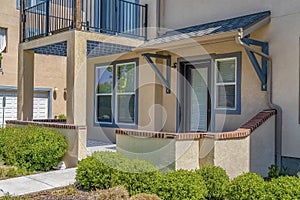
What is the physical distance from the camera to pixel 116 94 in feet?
38.4

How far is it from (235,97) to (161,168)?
323 centimetres

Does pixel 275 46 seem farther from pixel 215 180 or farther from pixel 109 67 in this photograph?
pixel 109 67

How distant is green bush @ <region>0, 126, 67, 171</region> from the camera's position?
25.1 ft

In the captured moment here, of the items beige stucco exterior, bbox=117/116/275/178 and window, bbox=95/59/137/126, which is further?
window, bbox=95/59/137/126

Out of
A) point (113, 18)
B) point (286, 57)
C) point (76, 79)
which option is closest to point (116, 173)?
point (76, 79)

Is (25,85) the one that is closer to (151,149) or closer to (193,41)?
A: (193,41)

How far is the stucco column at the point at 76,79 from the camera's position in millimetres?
8242

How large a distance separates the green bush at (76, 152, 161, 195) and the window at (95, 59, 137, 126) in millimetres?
4891

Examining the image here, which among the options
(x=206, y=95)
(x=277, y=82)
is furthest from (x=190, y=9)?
(x=277, y=82)

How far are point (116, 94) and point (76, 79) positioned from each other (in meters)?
3.53

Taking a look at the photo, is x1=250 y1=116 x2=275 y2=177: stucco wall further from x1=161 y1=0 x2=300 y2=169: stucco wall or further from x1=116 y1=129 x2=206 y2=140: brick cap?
x1=116 y1=129 x2=206 y2=140: brick cap

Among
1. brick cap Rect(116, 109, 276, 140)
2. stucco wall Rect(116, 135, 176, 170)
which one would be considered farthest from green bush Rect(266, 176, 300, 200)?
stucco wall Rect(116, 135, 176, 170)

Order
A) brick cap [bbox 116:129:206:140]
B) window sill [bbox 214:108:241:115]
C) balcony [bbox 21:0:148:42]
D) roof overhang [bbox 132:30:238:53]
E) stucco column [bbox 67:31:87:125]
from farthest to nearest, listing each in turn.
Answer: balcony [bbox 21:0:148:42], stucco column [bbox 67:31:87:125], window sill [bbox 214:108:241:115], roof overhang [bbox 132:30:238:53], brick cap [bbox 116:129:206:140]

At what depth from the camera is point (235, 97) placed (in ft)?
27.0
